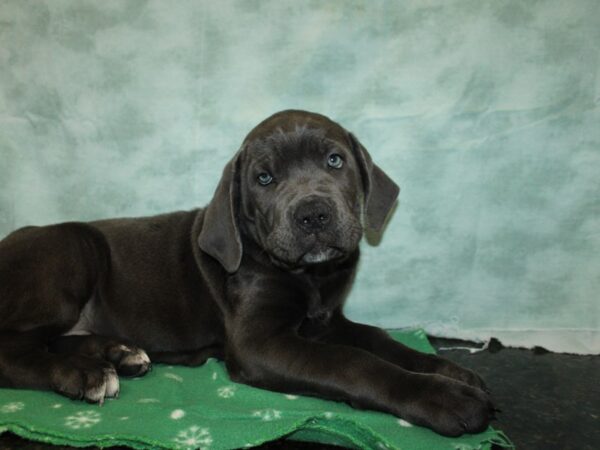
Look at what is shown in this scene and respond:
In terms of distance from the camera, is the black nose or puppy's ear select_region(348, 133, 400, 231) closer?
the black nose

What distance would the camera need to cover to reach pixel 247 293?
3855 mm

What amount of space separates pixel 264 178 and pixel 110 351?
4.69 ft

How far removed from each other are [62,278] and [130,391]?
914 mm

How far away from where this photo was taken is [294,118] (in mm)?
3904

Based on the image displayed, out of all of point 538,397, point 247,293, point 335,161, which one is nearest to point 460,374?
point 538,397

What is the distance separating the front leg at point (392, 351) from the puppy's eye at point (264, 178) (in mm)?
1018

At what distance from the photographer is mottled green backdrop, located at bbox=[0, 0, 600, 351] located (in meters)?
4.76

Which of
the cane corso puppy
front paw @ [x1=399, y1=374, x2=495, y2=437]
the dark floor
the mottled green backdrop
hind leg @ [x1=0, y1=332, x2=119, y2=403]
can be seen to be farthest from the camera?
the mottled green backdrop

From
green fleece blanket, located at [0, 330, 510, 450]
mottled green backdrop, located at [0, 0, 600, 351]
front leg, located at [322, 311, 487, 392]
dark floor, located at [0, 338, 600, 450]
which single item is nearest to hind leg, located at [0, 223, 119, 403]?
green fleece blanket, located at [0, 330, 510, 450]

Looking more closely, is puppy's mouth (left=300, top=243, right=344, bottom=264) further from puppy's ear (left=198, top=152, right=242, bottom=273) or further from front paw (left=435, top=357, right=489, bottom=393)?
front paw (left=435, top=357, right=489, bottom=393)

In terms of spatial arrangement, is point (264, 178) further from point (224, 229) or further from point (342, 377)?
point (342, 377)

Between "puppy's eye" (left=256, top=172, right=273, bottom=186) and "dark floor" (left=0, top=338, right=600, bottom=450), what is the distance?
59.5 inches

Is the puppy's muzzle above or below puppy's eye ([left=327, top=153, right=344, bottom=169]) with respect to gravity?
below

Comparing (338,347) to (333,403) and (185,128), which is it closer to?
(333,403)
